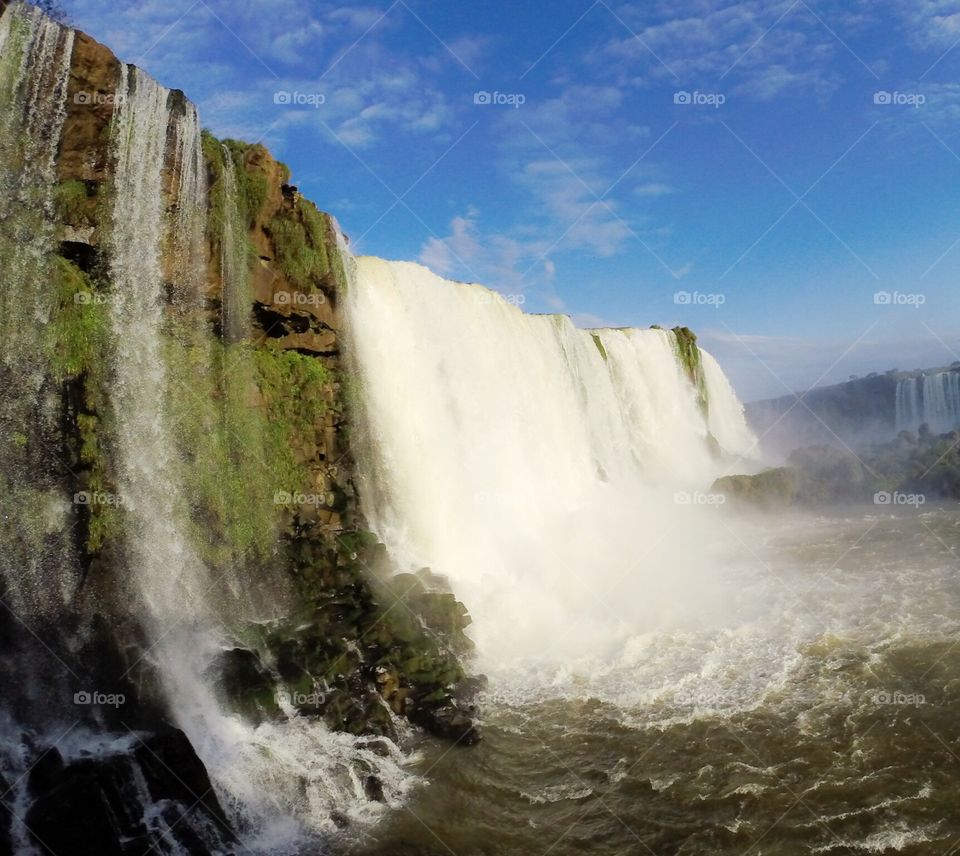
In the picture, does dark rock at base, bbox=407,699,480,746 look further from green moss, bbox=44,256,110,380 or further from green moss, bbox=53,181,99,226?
green moss, bbox=53,181,99,226

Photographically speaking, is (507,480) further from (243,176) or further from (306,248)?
(243,176)

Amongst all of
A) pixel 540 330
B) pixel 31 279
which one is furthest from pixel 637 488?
pixel 31 279

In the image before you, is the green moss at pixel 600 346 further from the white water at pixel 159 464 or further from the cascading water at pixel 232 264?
the white water at pixel 159 464

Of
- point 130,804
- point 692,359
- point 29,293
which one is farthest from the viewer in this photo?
point 692,359

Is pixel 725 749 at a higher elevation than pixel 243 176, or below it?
below

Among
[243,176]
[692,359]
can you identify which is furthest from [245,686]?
[692,359]

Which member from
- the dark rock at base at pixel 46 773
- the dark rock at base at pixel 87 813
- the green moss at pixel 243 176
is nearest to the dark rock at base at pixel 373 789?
the dark rock at base at pixel 87 813
